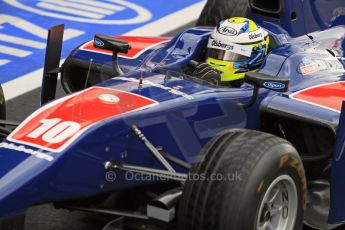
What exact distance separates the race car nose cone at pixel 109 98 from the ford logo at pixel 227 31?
117cm

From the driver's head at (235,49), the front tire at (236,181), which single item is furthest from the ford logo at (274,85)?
the driver's head at (235,49)

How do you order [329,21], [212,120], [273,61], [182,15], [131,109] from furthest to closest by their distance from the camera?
[182,15] < [329,21] < [273,61] < [212,120] < [131,109]

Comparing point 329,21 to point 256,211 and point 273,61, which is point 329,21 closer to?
point 273,61

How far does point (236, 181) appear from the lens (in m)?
3.77

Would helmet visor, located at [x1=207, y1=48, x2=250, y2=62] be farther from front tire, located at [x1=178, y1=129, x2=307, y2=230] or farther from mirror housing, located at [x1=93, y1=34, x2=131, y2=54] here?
front tire, located at [x1=178, y1=129, x2=307, y2=230]

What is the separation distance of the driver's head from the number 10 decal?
1395mm

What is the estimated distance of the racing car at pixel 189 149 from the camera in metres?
3.79

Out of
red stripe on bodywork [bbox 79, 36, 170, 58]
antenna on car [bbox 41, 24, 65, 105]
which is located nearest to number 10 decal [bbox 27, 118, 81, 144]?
antenna on car [bbox 41, 24, 65, 105]

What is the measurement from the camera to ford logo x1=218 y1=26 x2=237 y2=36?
17.2 feet

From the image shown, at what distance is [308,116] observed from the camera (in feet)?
14.9

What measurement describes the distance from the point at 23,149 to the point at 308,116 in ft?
5.13

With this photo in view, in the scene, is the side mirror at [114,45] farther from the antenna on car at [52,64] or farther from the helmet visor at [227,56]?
the helmet visor at [227,56]

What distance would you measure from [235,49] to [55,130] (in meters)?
1.56

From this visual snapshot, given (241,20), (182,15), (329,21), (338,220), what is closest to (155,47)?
(241,20)
